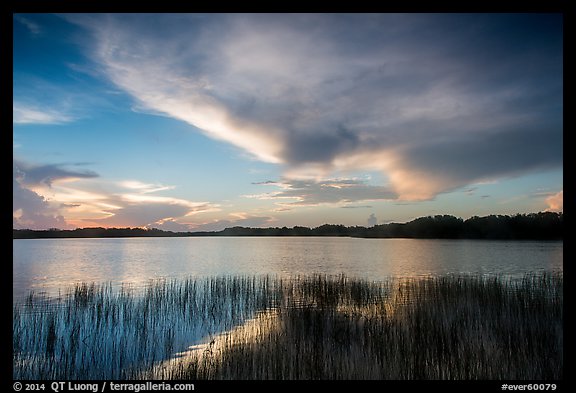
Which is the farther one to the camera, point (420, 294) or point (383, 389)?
point (420, 294)

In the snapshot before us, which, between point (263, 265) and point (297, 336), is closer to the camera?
point (297, 336)

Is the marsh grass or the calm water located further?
the calm water

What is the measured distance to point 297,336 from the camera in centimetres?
912

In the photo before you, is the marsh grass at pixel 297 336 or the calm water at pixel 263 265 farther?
the calm water at pixel 263 265

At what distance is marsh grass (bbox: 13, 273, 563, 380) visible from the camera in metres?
7.29

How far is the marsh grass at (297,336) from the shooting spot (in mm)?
7289

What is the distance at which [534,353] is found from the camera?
7773 mm
